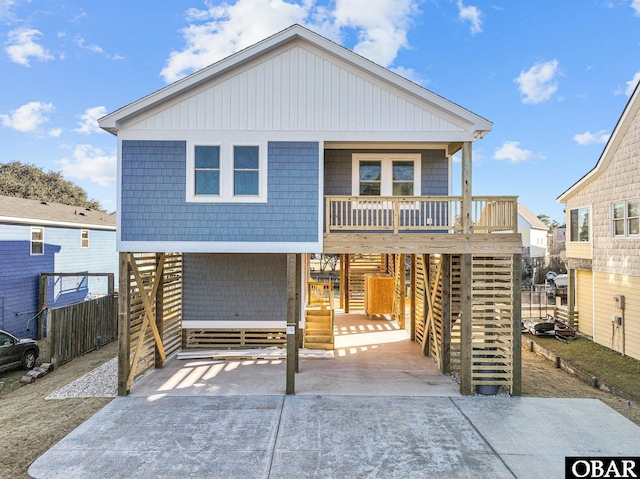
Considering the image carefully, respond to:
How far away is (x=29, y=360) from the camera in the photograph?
10070mm

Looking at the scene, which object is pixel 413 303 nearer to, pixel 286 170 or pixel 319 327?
pixel 319 327

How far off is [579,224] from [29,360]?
18.7 m

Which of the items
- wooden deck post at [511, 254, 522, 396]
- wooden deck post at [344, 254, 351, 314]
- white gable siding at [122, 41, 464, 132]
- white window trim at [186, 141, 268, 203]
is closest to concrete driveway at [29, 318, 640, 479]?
wooden deck post at [511, 254, 522, 396]

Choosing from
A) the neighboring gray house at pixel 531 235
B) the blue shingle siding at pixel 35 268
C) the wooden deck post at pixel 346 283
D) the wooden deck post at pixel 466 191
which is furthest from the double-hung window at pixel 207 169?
the neighboring gray house at pixel 531 235

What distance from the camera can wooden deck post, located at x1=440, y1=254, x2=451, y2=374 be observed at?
29.8 feet

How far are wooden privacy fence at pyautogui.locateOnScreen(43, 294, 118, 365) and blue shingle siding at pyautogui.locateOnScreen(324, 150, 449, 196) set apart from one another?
8.08 m

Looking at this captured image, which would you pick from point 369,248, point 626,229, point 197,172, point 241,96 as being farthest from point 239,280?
point 626,229

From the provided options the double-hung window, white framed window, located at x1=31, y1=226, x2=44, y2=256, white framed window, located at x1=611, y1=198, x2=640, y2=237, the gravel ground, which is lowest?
the gravel ground

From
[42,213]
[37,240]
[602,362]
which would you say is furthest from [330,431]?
[42,213]

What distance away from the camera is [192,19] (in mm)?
22188

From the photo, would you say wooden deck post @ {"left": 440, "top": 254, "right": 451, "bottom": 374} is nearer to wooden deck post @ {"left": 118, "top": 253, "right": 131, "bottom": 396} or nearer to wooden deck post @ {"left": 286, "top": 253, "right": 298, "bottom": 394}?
wooden deck post @ {"left": 286, "top": 253, "right": 298, "bottom": 394}

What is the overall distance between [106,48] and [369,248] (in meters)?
34.4

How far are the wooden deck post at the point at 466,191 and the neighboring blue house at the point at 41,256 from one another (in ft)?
47.7

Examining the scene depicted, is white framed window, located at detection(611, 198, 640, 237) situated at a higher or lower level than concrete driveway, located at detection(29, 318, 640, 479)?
higher
